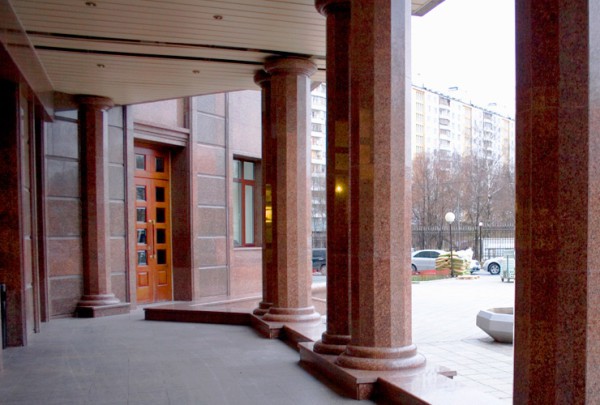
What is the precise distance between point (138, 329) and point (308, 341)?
12.4 ft

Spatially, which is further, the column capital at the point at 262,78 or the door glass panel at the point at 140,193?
the door glass panel at the point at 140,193

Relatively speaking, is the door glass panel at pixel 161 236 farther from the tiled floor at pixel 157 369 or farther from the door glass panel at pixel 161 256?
the tiled floor at pixel 157 369

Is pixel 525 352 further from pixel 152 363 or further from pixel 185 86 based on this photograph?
pixel 185 86

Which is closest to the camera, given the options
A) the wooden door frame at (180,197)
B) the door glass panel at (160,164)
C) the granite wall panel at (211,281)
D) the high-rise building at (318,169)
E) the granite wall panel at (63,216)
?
the granite wall panel at (63,216)

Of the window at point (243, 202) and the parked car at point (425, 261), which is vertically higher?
the window at point (243, 202)

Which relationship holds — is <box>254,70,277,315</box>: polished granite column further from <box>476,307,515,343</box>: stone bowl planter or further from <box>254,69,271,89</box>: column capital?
<box>476,307,515,343</box>: stone bowl planter

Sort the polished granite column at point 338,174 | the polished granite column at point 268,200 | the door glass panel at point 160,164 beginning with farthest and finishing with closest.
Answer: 1. the door glass panel at point 160,164
2. the polished granite column at point 268,200
3. the polished granite column at point 338,174

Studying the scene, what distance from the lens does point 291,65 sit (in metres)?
8.59

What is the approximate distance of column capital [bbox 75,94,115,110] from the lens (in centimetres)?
1121

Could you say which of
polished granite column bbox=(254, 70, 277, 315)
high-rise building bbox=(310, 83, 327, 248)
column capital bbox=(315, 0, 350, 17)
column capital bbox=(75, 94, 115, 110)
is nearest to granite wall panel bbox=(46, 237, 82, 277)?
column capital bbox=(75, 94, 115, 110)

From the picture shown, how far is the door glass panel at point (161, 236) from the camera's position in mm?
13308

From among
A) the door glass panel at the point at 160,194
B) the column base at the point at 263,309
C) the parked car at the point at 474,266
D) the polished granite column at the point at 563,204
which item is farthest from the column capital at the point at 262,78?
the parked car at the point at 474,266

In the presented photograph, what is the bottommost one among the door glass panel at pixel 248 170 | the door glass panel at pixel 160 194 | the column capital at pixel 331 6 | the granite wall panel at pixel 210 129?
the door glass panel at pixel 160 194

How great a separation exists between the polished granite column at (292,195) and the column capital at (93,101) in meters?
4.52
